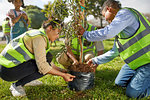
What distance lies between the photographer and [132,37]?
6.64 feet

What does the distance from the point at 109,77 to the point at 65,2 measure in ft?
5.91

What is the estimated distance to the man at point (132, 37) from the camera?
1.91 meters

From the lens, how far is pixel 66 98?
207 cm

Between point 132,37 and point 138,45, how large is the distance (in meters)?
0.15

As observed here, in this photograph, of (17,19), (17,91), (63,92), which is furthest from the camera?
(17,19)

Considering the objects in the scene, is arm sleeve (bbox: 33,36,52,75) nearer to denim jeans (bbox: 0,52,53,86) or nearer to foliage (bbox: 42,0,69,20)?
denim jeans (bbox: 0,52,53,86)

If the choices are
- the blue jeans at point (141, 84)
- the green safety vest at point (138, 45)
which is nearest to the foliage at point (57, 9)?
the green safety vest at point (138, 45)

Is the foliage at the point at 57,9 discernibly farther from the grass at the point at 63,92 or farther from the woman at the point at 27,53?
the grass at the point at 63,92

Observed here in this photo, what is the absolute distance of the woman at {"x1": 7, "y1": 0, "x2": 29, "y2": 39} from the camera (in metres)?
3.50

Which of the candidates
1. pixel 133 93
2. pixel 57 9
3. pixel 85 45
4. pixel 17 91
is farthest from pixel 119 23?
pixel 17 91

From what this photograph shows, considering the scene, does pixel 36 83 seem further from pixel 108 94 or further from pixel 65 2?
pixel 65 2

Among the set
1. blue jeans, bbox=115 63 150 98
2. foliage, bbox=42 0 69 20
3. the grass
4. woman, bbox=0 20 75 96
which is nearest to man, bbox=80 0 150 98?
blue jeans, bbox=115 63 150 98

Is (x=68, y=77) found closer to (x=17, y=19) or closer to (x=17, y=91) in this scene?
(x=17, y=91)

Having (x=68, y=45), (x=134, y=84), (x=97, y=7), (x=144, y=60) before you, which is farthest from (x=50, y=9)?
(x=97, y=7)
